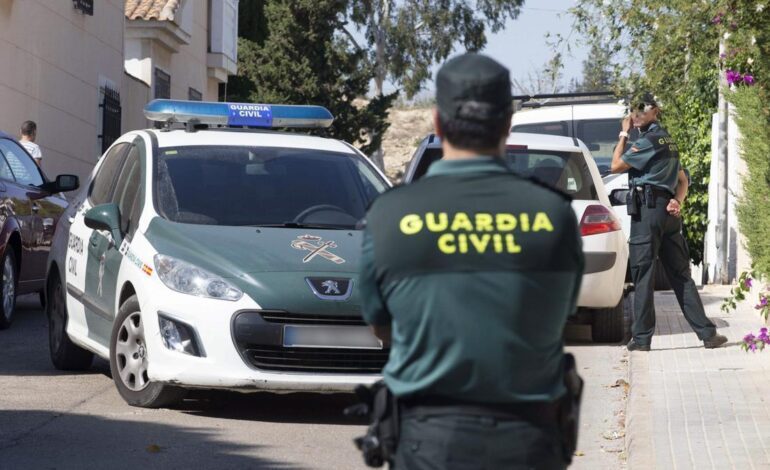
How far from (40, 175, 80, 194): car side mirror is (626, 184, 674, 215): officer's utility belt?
4.78 m

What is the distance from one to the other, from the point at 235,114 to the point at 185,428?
2.92 meters

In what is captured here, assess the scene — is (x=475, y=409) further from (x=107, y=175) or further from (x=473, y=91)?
(x=107, y=175)

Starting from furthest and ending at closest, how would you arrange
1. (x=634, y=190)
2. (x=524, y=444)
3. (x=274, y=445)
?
(x=634, y=190), (x=274, y=445), (x=524, y=444)

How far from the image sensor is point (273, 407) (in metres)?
8.88

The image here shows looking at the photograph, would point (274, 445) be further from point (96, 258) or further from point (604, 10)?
point (604, 10)

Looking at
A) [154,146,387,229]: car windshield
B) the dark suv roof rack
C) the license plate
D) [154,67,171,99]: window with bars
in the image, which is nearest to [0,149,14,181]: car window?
[154,146,387,229]: car windshield

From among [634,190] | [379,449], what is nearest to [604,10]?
[634,190]

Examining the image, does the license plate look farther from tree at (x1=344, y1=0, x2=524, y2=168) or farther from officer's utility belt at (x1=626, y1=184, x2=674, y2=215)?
tree at (x1=344, y1=0, x2=524, y2=168)

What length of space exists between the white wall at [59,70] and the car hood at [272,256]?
12967 mm

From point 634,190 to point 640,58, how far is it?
2172 mm

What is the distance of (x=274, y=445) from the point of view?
760 centimetres

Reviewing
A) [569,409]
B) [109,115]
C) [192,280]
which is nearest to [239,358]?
[192,280]

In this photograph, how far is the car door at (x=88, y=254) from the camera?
9.17 metres

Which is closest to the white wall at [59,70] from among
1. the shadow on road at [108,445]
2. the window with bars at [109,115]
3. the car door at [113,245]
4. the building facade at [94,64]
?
the building facade at [94,64]
